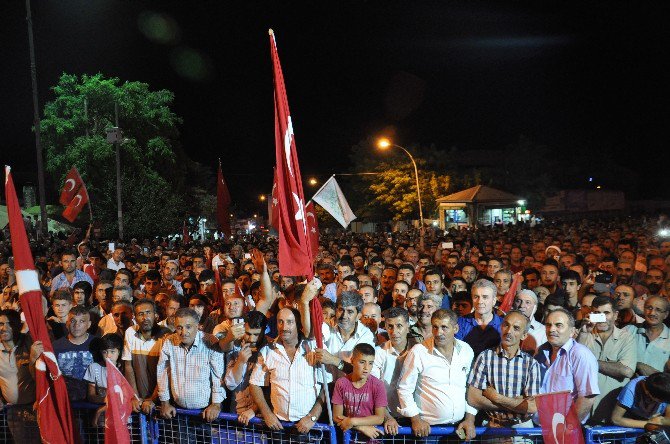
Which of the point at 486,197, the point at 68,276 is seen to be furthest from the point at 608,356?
the point at 486,197

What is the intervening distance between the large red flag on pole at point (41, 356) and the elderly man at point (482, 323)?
3440mm

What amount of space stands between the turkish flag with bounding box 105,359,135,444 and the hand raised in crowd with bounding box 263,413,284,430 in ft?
3.27

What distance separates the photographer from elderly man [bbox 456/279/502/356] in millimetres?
5884

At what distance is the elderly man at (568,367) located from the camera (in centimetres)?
454

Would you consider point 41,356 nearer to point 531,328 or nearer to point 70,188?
point 531,328

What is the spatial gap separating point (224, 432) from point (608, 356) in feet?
10.2

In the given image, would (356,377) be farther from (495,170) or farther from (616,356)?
(495,170)

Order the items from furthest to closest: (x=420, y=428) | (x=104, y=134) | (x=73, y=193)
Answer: (x=104, y=134), (x=73, y=193), (x=420, y=428)

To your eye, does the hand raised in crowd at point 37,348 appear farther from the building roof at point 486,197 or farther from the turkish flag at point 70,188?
the building roof at point 486,197

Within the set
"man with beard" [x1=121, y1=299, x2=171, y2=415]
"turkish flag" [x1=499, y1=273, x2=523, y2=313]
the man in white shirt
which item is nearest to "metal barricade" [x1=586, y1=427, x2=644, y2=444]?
"turkish flag" [x1=499, y1=273, x2=523, y2=313]

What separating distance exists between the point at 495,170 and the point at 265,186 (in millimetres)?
48797

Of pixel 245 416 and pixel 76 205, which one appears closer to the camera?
pixel 245 416

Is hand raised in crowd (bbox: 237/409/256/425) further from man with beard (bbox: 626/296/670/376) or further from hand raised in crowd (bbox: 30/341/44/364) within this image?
man with beard (bbox: 626/296/670/376)

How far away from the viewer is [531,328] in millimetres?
5836
